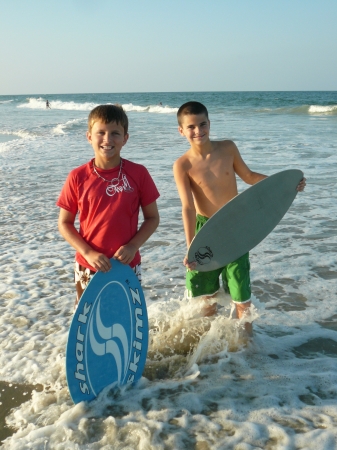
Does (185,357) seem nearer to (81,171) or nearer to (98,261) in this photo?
(98,261)

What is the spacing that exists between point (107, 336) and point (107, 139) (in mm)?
991

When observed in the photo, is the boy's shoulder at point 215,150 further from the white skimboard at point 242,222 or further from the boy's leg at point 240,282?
the boy's leg at point 240,282

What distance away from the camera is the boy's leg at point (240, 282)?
9.85 feet

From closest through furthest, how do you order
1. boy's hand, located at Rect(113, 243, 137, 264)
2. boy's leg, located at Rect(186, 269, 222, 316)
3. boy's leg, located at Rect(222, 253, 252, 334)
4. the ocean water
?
the ocean water
boy's hand, located at Rect(113, 243, 137, 264)
boy's leg, located at Rect(222, 253, 252, 334)
boy's leg, located at Rect(186, 269, 222, 316)

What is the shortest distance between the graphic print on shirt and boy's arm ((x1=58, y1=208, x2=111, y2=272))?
0.24 m

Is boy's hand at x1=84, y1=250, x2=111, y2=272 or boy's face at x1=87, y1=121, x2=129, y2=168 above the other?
boy's face at x1=87, y1=121, x2=129, y2=168

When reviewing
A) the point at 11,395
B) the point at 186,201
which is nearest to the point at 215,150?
the point at 186,201

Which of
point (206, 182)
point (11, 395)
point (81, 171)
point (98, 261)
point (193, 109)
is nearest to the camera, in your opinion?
point (98, 261)

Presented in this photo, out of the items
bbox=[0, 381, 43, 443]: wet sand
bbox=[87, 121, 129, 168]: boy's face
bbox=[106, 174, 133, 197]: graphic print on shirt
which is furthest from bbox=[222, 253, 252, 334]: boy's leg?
bbox=[0, 381, 43, 443]: wet sand

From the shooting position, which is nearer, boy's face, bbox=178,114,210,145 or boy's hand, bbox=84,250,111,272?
boy's hand, bbox=84,250,111,272

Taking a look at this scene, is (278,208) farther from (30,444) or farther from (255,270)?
(30,444)

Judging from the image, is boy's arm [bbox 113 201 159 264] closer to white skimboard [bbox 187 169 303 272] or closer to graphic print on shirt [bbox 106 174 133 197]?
graphic print on shirt [bbox 106 174 133 197]

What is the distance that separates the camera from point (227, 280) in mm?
3125

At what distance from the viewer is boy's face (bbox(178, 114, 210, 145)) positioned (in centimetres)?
293
